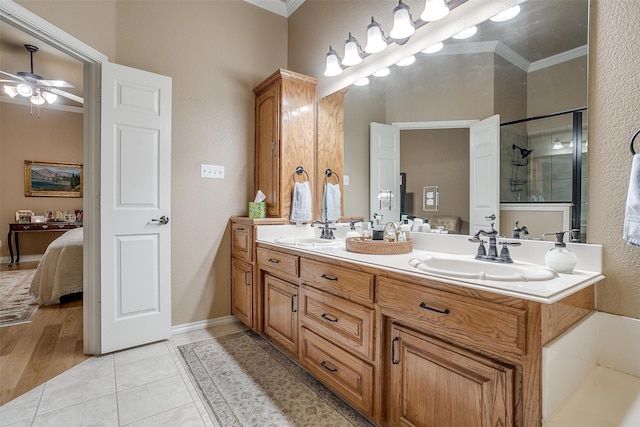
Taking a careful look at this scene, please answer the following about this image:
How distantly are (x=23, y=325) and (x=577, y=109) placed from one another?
13.1ft

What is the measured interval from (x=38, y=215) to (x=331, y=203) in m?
5.91

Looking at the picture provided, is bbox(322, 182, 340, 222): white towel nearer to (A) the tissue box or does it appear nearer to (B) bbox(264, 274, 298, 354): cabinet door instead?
(A) the tissue box

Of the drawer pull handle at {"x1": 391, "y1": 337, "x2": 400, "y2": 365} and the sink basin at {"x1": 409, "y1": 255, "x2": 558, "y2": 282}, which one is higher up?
the sink basin at {"x1": 409, "y1": 255, "x2": 558, "y2": 282}

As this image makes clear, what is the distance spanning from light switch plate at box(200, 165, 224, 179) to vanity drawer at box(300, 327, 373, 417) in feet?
4.98

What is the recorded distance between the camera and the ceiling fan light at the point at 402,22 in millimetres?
1723

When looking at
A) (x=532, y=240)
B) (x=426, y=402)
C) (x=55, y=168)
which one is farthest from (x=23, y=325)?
(x=55, y=168)

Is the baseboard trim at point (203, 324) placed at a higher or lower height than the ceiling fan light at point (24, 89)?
lower

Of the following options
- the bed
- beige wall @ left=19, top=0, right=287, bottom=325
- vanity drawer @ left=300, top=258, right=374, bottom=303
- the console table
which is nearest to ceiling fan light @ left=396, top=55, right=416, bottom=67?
vanity drawer @ left=300, top=258, right=374, bottom=303

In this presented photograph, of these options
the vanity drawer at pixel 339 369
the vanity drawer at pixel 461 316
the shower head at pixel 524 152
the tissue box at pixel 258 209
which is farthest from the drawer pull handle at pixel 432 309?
the tissue box at pixel 258 209

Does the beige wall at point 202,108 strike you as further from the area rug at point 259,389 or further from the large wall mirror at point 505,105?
the large wall mirror at point 505,105

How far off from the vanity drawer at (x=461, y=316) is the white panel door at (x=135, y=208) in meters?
1.81

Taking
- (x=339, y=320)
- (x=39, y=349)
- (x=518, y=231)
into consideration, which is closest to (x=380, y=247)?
(x=339, y=320)

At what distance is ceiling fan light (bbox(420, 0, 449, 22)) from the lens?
1.59 meters

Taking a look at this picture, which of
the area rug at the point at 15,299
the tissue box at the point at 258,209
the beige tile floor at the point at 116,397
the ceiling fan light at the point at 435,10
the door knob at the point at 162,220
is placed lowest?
the beige tile floor at the point at 116,397
